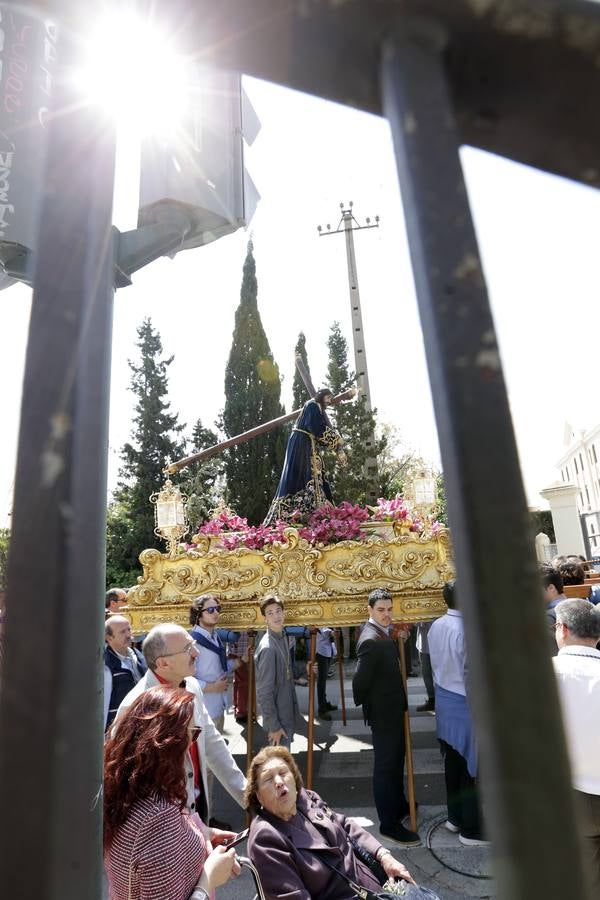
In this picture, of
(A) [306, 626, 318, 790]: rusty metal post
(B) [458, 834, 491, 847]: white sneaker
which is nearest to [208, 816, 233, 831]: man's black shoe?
(A) [306, 626, 318, 790]: rusty metal post

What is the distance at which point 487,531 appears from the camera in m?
0.41

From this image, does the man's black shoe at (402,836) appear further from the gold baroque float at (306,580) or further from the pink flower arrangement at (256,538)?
the pink flower arrangement at (256,538)

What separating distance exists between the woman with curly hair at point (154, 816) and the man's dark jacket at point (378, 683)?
2.54 meters

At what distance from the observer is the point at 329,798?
5.36 metres

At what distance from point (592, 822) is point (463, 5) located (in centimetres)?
285

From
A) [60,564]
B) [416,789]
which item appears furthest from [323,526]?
[60,564]

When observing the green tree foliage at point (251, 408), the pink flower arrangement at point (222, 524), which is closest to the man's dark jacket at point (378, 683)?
the pink flower arrangement at point (222, 524)

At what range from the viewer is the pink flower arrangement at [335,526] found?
20.4 ft

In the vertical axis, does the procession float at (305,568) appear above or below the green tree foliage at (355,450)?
below

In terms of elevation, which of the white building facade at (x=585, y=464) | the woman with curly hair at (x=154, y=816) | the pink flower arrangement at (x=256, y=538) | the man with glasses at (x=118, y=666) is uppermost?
the white building facade at (x=585, y=464)

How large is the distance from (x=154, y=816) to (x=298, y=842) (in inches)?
41.2

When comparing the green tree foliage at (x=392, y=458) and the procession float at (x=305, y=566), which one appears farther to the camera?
the green tree foliage at (x=392, y=458)

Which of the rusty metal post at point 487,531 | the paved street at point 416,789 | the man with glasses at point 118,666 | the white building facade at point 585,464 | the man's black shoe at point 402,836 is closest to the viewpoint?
the rusty metal post at point 487,531

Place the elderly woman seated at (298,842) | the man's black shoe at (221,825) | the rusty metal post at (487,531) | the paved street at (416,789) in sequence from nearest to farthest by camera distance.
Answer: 1. the rusty metal post at (487,531)
2. the elderly woman seated at (298,842)
3. the paved street at (416,789)
4. the man's black shoe at (221,825)
